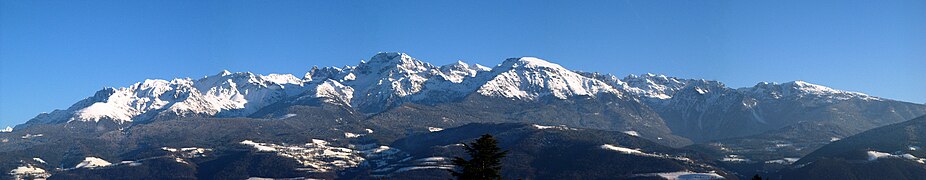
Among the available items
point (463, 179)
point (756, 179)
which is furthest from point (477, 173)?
point (756, 179)

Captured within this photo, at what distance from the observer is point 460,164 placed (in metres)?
134

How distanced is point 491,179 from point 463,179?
358cm

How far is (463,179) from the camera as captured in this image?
135000mm

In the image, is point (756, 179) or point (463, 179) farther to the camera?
point (756, 179)

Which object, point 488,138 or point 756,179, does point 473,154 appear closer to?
point 488,138

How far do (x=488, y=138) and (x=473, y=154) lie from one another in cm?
322

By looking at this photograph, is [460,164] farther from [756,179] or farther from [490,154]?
[756,179]

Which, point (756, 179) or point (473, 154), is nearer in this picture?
point (473, 154)

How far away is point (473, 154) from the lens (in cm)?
13712

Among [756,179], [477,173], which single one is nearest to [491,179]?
[477,173]

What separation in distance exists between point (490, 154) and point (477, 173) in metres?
2.93

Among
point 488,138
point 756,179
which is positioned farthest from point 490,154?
point 756,179

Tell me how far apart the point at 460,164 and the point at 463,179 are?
6.82 ft

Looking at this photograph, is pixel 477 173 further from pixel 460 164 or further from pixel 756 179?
pixel 756 179
